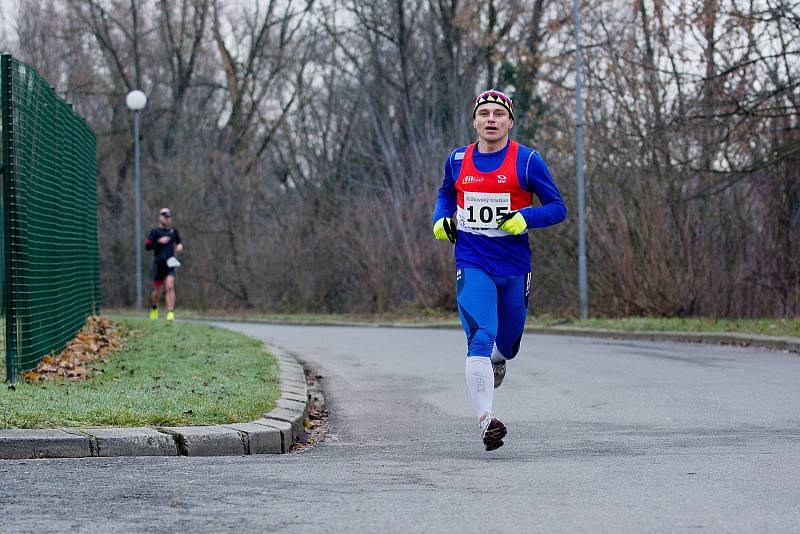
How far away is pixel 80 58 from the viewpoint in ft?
147

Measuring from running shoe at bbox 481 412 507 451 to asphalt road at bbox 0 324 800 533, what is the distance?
0.28ft

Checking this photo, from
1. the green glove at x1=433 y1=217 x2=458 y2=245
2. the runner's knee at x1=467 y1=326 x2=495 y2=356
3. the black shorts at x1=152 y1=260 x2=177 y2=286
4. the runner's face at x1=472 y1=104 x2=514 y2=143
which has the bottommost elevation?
the runner's knee at x1=467 y1=326 x2=495 y2=356

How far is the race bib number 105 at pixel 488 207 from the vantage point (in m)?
7.71

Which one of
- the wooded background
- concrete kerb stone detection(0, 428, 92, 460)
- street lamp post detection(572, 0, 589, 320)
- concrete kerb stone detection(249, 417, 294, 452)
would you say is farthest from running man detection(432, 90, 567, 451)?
street lamp post detection(572, 0, 589, 320)

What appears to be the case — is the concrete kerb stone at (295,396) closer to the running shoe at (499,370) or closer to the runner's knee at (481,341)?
the running shoe at (499,370)

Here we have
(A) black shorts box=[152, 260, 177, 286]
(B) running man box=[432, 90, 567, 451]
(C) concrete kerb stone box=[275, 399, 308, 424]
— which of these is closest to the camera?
(B) running man box=[432, 90, 567, 451]

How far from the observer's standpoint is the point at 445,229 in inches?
308

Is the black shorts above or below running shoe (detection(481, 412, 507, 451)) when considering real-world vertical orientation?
above

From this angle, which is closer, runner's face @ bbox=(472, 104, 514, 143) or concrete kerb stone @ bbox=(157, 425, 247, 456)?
concrete kerb stone @ bbox=(157, 425, 247, 456)

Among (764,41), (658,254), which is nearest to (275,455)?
(764,41)

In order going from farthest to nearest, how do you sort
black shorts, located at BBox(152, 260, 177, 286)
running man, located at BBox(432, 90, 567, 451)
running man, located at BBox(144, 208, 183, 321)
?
black shorts, located at BBox(152, 260, 177, 286) < running man, located at BBox(144, 208, 183, 321) < running man, located at BBox(432, 90, 567, 451)

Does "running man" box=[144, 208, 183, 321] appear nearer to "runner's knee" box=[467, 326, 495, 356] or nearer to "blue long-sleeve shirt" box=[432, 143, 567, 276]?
"blue long-sleeve shirt" box=[432, 143, 567, 276]

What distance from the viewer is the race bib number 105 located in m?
7.71

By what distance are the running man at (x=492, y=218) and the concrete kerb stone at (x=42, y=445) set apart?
2.27 metres
